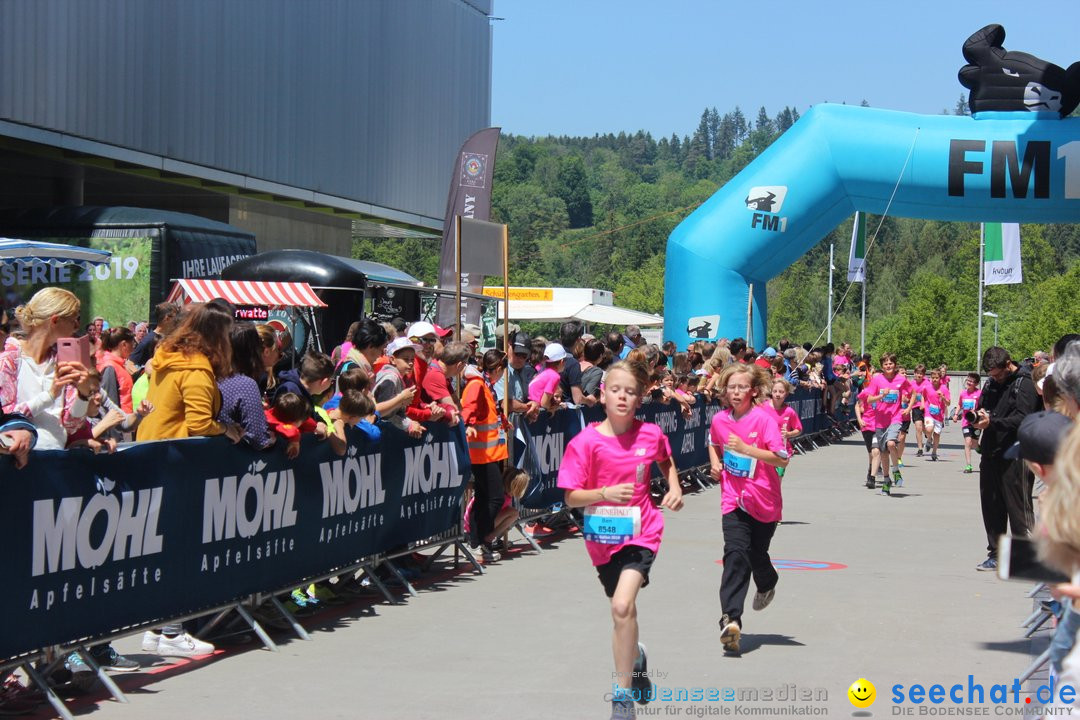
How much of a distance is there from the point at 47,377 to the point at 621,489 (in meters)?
2.87

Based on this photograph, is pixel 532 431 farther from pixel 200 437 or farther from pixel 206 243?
pixel 206 243

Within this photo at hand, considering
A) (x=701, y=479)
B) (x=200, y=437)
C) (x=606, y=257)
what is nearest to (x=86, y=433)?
(x=200, y=437)

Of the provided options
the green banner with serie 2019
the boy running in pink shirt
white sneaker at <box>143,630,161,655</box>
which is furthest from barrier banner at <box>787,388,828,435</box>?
white sneaker at <box>143,630,161,655</box>

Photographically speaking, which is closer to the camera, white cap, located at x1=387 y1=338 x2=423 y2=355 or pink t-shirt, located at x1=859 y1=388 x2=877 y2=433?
white cap, located at x1=387 y1=338 x2=423 y2=355

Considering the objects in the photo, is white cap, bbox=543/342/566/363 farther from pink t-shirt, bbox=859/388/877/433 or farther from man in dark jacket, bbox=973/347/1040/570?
pink t-shirt, bbox=859/388/877/433

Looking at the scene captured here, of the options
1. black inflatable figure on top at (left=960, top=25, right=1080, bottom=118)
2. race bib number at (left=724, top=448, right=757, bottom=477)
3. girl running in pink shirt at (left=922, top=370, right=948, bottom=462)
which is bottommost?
girl running in pink shirt at (left=922, top=370, right=948, bottom=462)

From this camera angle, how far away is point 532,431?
1214cm

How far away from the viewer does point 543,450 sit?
12500mm

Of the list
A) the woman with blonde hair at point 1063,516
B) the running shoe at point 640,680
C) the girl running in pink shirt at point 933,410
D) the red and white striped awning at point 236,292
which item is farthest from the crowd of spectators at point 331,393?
the girl running in pink shirt at point 933,410

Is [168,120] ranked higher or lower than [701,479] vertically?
higher

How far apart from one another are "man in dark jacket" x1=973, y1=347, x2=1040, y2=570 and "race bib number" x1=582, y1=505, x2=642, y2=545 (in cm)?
460

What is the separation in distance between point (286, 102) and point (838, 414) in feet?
47.8

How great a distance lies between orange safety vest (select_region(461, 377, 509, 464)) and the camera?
10.9 meters

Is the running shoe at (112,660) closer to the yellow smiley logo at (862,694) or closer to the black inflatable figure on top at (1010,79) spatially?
the yellow smiley logo at (862,694)
